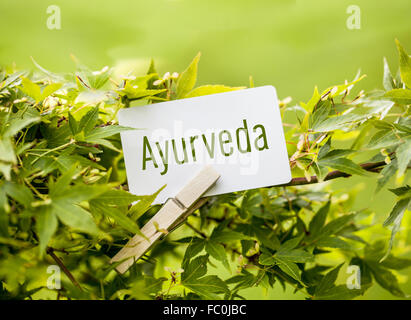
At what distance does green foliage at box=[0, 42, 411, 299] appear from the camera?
35 cm

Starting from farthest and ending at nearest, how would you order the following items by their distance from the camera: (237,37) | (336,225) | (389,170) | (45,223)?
1. (237,37)
2. (336,225)
3. (389,170)
4. (45,223)

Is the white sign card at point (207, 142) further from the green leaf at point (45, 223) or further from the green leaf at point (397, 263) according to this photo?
the green leaf at point (397, 263)

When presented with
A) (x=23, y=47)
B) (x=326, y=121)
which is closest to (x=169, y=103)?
(x=326, y=121)

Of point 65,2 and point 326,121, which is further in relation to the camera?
point 65,2

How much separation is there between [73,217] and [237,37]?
4.23 feet

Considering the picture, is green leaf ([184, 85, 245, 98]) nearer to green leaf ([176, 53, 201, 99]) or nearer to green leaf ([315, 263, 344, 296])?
green leaf ([176, 53, 201, 99])

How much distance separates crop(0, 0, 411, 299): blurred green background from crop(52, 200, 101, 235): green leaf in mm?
1087

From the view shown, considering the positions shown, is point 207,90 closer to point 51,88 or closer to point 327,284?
point 51,88

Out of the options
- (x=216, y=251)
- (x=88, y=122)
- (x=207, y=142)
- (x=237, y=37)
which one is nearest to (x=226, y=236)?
(x=216, y=251)

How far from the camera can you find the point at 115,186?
48cm

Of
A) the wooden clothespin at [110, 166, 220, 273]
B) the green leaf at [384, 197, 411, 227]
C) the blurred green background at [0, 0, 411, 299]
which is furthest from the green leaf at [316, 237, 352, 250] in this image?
the blurred green background at [0, 0, 411, 299]
